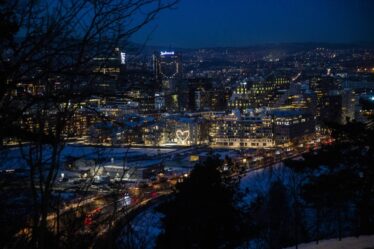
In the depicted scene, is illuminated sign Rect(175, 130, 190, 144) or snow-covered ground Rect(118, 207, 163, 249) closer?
snow-covered ground Rect(118, 207, 163, 249)

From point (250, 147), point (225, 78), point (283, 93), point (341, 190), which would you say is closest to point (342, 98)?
point (283, 93)

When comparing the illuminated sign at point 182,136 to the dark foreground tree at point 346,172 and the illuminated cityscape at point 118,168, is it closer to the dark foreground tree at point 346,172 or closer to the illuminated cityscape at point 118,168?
the illuminated cityscape at point 118,168

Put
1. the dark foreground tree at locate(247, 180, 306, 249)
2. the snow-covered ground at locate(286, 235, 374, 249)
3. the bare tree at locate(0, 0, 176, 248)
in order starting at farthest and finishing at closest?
the dark foreground tree at locate(247, 180, 306, 249) → the snow-covered ground at locate(286, 235, 374, 249) → the bare tree at locate(0, 0, 176, 248)

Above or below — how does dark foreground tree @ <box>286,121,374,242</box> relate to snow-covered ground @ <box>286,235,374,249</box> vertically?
above

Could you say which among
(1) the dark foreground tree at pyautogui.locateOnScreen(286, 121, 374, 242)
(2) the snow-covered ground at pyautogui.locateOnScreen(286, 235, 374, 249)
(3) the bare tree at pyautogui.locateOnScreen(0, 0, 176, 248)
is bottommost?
(2) the snow-covered ground at pyautogui.locateOnScreen(286, 235, 374, 249)

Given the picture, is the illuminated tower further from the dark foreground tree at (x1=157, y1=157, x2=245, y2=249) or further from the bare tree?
the dark foreground tree at (x1=157, y1=157, x2=245, y2=249)

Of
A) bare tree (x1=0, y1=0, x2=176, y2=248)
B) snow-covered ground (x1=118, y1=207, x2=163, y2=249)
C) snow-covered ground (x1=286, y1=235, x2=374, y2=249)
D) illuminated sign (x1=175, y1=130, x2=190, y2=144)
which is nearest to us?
bare tree (x1=0, y1=0, x2=176, y2=248)

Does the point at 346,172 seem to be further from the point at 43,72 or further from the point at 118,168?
the point at 43,72

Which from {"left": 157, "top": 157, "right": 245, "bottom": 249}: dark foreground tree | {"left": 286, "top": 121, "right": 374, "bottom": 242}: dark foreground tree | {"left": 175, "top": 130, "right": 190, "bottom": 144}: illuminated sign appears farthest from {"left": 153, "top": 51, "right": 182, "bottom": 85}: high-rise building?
{"left": 175, "top": 130, "right": 190, "bottom": 144}: illuminated sign

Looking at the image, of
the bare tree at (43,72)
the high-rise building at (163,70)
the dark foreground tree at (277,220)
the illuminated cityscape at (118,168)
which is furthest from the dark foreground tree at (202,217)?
the bare tree at (43,72)
